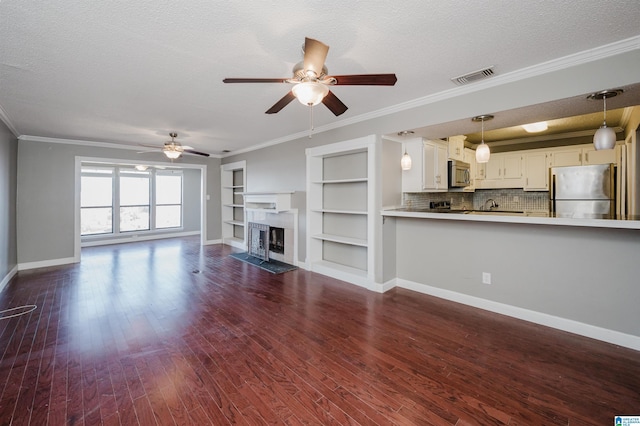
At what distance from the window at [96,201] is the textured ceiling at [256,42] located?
521 cm

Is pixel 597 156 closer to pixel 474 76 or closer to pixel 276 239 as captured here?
pixel 474 76

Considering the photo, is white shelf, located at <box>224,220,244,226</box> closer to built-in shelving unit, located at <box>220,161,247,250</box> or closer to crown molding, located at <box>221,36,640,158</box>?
built-in shelving unit, located at <box>220,161,247,250</box>

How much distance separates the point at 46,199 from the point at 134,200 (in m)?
3.29

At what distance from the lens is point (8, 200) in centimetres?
460

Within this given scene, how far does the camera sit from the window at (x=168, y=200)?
30.1 ft

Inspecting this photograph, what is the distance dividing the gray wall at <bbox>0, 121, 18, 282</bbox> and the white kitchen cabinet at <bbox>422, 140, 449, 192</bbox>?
6.40m

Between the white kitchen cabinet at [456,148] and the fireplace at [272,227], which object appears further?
the fireplace at [272,227]

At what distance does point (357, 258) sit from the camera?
4738 millimetres

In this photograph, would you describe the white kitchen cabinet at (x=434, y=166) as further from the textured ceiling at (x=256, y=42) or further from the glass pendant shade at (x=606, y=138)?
the glass pendant shade at (x=606, y=138)

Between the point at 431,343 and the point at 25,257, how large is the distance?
24.1 ft

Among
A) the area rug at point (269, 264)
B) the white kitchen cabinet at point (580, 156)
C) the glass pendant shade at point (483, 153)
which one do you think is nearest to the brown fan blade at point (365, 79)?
the glass pendant shade at point (483, 153)

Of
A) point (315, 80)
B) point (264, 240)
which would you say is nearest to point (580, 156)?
point (315, 80)

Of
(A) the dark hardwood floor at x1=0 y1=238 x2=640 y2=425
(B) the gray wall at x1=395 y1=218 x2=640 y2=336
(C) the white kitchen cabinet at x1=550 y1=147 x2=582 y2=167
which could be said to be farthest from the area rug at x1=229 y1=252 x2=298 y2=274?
(C) the white kitchen cabinet at x1=550 y1=147 x2=582 y2=167

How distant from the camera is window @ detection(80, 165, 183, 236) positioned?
8039mm
